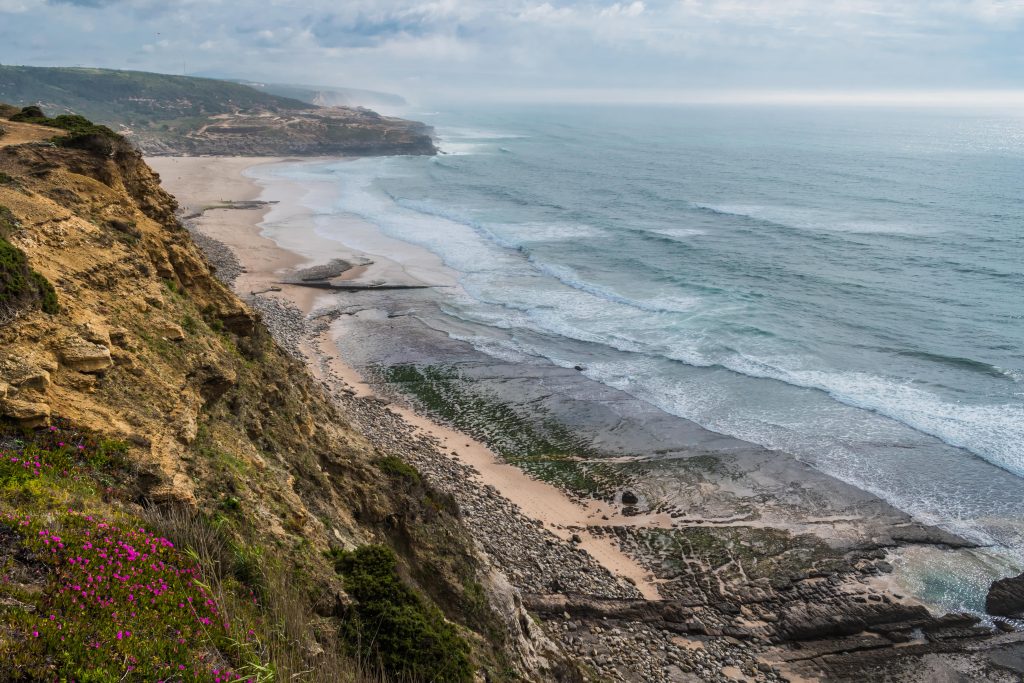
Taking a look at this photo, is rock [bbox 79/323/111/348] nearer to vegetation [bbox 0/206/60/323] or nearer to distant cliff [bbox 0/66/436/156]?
vegetation [bbox 0/206/60/323]

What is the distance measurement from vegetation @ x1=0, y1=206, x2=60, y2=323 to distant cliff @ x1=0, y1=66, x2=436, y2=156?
11531 cm

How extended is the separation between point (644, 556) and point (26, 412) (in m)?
15.6

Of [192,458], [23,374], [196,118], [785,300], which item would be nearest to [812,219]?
[785,300]

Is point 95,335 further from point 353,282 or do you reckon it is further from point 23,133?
point 353,282

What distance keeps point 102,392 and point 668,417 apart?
71.1 feet

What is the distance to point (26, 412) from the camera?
8367 millimetres

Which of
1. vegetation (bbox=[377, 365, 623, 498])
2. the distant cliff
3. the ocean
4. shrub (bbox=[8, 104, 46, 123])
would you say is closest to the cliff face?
shrub (bbox=[8, 104, 46, 123])

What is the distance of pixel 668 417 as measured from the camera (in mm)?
27531

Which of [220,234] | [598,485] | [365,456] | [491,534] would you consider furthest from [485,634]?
[220,234]

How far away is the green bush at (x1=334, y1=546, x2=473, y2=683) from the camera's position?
356 inches

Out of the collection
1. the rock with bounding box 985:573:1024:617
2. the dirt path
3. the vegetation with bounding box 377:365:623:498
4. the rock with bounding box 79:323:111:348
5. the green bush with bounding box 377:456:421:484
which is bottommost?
the rock with bounding box 985:573:1024:617

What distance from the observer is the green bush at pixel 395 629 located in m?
9.05

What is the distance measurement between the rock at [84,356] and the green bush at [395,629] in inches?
192

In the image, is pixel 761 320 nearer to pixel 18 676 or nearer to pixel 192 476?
pixel 192 476
